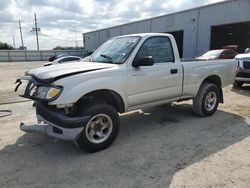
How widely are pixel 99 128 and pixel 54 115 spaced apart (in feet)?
2.68

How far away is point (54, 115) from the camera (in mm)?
3828

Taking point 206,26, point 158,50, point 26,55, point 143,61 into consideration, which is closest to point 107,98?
point 143,61

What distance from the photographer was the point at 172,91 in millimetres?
5258

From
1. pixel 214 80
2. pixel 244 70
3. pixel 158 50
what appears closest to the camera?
pixel 158 50

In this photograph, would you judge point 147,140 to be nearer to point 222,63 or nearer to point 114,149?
point 114,149

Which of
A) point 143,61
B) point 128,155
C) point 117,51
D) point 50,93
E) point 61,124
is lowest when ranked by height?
point 128,155

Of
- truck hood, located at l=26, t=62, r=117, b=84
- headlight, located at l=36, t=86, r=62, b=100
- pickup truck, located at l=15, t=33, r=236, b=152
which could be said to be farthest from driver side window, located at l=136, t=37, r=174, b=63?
headlight, located at l=36, t=86, r=62, b=100

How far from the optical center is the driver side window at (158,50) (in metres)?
4.80

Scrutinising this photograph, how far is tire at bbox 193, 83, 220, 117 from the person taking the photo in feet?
19.5

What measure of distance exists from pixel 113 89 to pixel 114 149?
1046 mm

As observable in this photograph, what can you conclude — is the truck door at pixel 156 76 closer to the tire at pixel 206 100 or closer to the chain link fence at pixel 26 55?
the tire at pixel 206 100

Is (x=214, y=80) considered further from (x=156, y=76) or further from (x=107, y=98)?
(x=107, y=98)

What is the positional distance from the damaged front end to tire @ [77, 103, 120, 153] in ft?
0.46

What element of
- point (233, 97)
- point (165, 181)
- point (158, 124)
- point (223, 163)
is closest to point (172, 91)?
point (158, 124)
